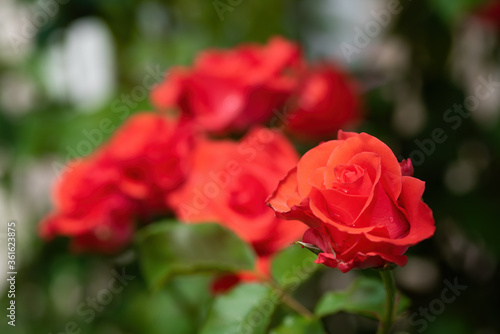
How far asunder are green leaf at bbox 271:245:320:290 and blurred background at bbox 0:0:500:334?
11 centimetres

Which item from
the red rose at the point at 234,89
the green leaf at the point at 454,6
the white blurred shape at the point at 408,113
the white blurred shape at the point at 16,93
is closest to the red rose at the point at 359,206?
the red rose at the point at 234,89

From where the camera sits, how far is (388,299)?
254mm

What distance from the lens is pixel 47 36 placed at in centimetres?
84

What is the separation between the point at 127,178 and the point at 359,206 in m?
0.28

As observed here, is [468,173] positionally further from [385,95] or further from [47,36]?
[47,36]

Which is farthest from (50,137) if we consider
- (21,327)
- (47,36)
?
(21,327)

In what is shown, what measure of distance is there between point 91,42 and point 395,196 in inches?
44.3

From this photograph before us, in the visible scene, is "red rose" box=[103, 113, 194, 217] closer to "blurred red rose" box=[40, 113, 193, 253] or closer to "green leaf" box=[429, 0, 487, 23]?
"blurred red rose" box=[40, 113, 193, 253]

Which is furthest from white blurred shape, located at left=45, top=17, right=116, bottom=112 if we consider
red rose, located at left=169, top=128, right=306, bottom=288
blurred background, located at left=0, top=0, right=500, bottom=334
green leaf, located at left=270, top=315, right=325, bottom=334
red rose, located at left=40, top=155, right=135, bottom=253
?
green leaf, located at left=270, top=315, right=325, bottom=334

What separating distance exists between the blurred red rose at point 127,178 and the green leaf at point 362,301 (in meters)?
0.18

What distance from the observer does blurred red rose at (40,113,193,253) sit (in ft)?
1.51

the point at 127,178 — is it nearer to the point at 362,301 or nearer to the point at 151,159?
the point at 151,159

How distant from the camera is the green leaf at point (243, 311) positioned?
0.31 meters

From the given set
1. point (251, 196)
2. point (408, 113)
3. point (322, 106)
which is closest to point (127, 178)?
point (251, 196)
